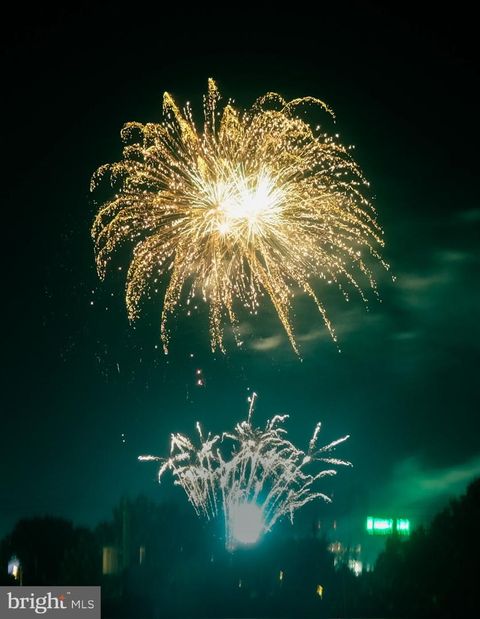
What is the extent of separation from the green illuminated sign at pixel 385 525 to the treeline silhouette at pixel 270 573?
13.3m

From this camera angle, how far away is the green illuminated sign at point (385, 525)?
8531 centimetres

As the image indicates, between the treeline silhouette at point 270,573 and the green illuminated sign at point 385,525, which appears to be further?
the green illuminated sign at point 385,525

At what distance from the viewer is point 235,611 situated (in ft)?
145

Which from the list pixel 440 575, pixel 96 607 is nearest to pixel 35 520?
pixel 440 575

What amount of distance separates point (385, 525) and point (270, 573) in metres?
38.4

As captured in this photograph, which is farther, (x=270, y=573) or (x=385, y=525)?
(x=385, y=525)

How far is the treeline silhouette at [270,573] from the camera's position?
4612 cm

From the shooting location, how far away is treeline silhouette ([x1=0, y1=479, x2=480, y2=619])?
46125 mm

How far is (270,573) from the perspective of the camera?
53156 millimetres

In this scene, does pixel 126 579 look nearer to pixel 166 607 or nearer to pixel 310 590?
pixel 166 607

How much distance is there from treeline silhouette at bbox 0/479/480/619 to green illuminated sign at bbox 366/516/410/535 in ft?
43.6

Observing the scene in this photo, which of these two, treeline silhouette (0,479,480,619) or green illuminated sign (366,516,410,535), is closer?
treeline silhouette (0,479,480,619)

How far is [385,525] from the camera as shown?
89.2 meters

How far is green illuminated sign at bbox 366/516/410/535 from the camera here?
85312 mm
